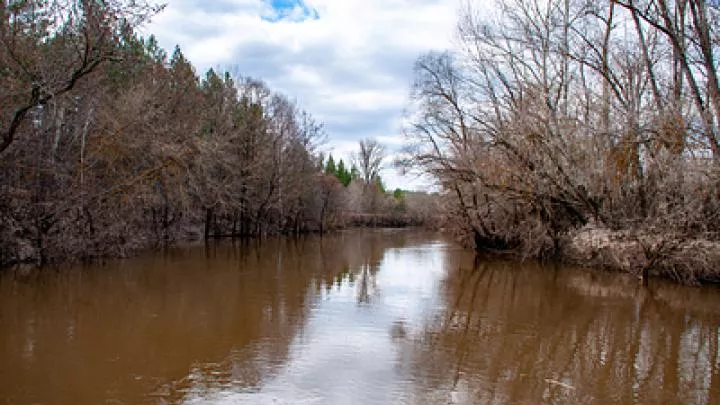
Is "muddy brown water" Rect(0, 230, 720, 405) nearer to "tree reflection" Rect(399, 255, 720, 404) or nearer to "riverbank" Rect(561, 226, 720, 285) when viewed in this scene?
"tree reflection" Rect(399, 255, 720, 404)

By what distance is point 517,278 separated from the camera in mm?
16297

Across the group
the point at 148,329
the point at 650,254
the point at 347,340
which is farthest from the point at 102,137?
the point at 650,254

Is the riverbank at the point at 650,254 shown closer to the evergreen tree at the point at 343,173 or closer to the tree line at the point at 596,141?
the tree line at the point at 596,141

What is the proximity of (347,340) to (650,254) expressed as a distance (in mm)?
10090

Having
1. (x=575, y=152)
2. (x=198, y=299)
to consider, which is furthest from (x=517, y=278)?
(x=198, y=299)

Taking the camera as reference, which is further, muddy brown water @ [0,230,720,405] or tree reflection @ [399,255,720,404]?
tree reflection @ [399,255,720,404]

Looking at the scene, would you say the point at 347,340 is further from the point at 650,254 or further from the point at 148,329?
the point at 650,254

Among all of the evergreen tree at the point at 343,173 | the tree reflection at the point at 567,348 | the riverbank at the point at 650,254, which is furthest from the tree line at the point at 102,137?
the evergreen tree at the point at 343,173

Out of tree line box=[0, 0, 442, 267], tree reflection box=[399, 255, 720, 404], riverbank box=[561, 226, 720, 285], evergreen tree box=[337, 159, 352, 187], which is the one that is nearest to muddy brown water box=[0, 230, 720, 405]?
tree reflection box=[399, 255, 720, 404]

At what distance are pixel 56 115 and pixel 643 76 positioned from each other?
16.8 m

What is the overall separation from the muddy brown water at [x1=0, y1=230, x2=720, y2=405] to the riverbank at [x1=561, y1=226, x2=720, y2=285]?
499 mm

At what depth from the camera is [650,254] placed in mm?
14570

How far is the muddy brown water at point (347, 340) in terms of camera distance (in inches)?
229

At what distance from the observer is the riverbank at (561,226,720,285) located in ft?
43.9
